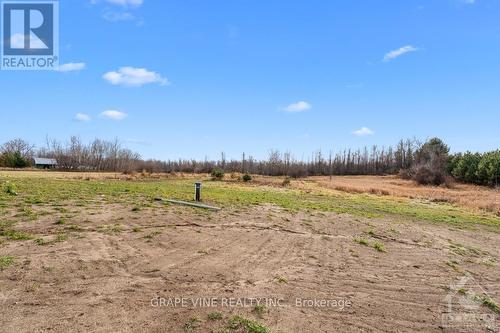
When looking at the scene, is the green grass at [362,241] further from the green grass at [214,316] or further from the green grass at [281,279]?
the green grass at [214,316]

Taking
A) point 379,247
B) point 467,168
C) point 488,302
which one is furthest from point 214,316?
point 467,168

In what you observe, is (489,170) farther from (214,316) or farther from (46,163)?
(46,163)

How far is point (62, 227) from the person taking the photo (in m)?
8.88

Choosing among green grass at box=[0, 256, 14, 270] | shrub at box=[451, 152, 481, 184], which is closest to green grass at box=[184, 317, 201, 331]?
green grass at box=[0, 256, 14, 270]

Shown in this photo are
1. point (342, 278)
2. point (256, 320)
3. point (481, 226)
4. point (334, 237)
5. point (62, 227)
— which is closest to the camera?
point (256, 320)

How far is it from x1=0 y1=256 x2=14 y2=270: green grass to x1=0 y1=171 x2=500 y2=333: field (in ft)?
0.09

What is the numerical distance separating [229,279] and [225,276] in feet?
0.50

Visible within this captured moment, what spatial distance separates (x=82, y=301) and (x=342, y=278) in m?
4.33

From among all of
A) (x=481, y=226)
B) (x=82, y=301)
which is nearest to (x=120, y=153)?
(x=481, y=226)

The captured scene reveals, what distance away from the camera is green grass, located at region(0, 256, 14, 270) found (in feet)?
19.4

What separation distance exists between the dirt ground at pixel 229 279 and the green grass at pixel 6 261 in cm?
14

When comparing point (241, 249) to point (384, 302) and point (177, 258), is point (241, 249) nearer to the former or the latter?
point (177, 258)

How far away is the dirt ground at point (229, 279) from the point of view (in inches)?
188

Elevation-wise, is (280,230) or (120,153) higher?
(120,153)
